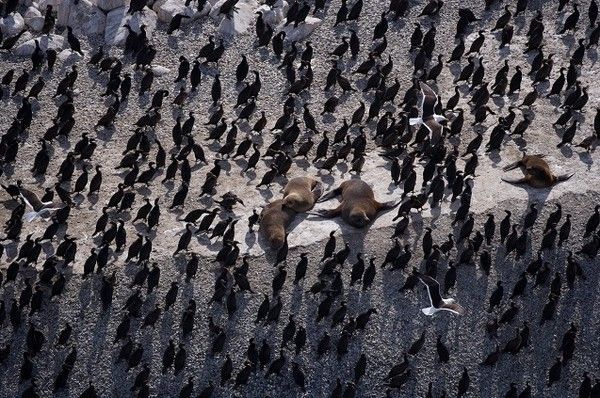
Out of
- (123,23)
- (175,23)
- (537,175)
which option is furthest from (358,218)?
(123,23)

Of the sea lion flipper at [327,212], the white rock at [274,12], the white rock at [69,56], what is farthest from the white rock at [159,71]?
the sea lion flipper at [327,212]

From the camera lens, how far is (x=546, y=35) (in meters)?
33.9

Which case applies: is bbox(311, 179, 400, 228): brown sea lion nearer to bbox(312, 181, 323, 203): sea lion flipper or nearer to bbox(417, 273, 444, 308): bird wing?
bbox(312, 181, 323, 203): sea lion flipper

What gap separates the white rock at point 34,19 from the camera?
34375 mm

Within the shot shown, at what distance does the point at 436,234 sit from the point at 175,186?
5.39m

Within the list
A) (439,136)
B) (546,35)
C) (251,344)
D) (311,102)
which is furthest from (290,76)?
(251,344)

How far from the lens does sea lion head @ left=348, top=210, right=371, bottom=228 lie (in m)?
26.9

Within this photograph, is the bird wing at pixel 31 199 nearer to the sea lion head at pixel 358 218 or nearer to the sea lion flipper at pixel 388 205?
the sea lion head at pixel 358 218

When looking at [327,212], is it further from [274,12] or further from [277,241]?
[274,12]

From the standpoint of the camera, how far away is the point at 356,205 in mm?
27125

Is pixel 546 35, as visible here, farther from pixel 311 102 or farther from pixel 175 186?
pixel 175 186

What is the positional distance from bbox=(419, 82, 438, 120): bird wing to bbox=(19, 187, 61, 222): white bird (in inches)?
303

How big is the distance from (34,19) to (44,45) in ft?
3.82

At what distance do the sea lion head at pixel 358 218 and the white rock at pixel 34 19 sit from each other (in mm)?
11076
